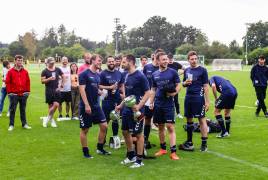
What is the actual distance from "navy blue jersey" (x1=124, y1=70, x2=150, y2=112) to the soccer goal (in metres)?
44.9

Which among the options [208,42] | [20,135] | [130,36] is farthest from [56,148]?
[130,36]

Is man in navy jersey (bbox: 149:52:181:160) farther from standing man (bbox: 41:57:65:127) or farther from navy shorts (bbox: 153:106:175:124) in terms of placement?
standing man (bbox: 41:57:65:127)

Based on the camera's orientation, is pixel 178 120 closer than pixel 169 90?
No

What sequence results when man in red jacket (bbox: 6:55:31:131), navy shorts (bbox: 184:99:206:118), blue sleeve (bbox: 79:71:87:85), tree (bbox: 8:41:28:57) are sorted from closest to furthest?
blue sleeve (bbox: 79:71:87:85) < navy shorts (bbox: 184:99:206:118) < man in red jacket (bbox: 6:55:31:131) < tree (bbox: 8:41:28:57)

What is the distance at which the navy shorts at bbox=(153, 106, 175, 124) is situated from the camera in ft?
18.5

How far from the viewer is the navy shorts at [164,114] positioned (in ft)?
18.5

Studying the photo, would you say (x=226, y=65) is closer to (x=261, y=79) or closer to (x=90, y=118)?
(x=261, y=79)

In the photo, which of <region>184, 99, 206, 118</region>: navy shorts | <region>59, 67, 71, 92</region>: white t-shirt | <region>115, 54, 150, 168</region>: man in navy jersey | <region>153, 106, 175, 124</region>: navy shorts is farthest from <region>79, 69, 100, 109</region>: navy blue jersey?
<region>59, 67, 71, 92</region>: white t-shirt

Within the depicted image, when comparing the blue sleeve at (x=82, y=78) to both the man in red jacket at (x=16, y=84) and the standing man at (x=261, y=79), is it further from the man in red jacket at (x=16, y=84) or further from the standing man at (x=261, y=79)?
the standing man at (x=261, y=79)

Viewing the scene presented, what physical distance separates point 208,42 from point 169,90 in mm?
96353

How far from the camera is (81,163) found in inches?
216

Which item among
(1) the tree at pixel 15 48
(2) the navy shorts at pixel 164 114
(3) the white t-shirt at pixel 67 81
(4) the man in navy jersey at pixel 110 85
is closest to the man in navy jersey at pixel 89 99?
(4) the man in navy jersey at pixel 110 85

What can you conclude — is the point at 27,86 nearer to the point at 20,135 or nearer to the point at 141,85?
the point at 20,135

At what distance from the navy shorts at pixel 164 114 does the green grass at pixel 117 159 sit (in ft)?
2.73
